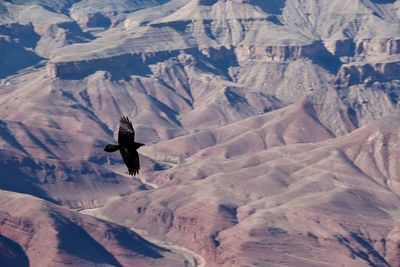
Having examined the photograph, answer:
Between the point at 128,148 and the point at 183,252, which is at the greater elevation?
the point at 128,148

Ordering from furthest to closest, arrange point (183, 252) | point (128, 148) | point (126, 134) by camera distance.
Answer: point (183, 252) → point (126, 134) → point (128, 148)

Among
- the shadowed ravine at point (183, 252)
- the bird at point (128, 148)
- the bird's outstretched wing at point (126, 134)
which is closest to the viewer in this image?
the bird at point (128, 148)

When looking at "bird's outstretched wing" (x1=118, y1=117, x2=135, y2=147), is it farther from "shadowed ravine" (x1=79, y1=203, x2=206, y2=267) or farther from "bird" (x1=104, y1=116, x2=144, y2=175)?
"shadowed ravine" (x1=79, y1=203, x2=206, y2=267)

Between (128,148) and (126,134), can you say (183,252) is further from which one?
(128,148)

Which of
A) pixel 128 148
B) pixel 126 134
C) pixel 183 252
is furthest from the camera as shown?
pixel 183 252

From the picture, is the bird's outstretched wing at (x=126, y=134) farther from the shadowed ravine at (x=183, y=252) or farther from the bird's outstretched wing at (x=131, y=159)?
the shadowed ravine at (x=183, y=252)

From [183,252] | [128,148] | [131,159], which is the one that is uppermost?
[128,148]

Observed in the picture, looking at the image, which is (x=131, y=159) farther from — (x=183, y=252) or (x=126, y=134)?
(x=183, y=252)

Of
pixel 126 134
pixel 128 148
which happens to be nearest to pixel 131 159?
pixel 128 148

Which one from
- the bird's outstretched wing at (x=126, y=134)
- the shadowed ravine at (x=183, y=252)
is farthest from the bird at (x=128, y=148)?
the shadowed ravine at (x=183, y=252)

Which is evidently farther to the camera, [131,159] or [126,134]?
[126,134]

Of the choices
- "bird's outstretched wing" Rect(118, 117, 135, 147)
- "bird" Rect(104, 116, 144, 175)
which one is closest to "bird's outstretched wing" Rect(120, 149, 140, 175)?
"bird" Rect(104, 116, 144, 175)

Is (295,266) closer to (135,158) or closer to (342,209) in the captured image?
(342,209)
